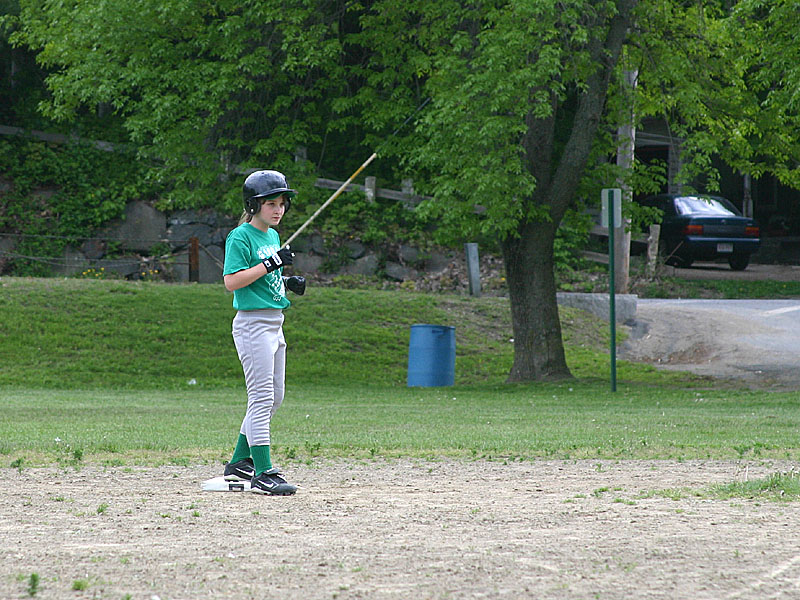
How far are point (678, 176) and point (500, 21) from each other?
3617 mm

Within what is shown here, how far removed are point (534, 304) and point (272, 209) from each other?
11922 mm

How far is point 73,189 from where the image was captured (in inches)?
1200

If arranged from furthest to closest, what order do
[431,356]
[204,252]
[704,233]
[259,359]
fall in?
[704,233]
[204,252]
[431,356]
[259,359]

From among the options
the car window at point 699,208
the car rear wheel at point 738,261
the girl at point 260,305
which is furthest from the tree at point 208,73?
the car rear wheel at point 738,261

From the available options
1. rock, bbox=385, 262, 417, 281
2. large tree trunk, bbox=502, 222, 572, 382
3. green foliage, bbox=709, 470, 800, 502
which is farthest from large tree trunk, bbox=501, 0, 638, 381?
green foliage, bbox=709, 470, 800, 502

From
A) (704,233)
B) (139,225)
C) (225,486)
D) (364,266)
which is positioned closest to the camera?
(225,486)

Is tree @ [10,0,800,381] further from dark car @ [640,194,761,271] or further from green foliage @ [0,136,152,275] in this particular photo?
dark car @ [640,194,761,271]

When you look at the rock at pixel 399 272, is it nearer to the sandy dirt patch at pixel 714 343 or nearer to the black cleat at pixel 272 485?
the sandy dirt patch at pixel 714 343

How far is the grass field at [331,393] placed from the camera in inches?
391

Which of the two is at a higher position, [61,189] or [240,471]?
[61,189]

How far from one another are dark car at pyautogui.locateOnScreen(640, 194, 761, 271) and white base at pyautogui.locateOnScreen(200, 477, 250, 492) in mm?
24712

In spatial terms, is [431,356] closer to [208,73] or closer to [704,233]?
[208,73]

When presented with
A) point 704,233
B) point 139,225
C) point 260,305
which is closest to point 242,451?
point 260,305

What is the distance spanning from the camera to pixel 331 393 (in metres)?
17.9
